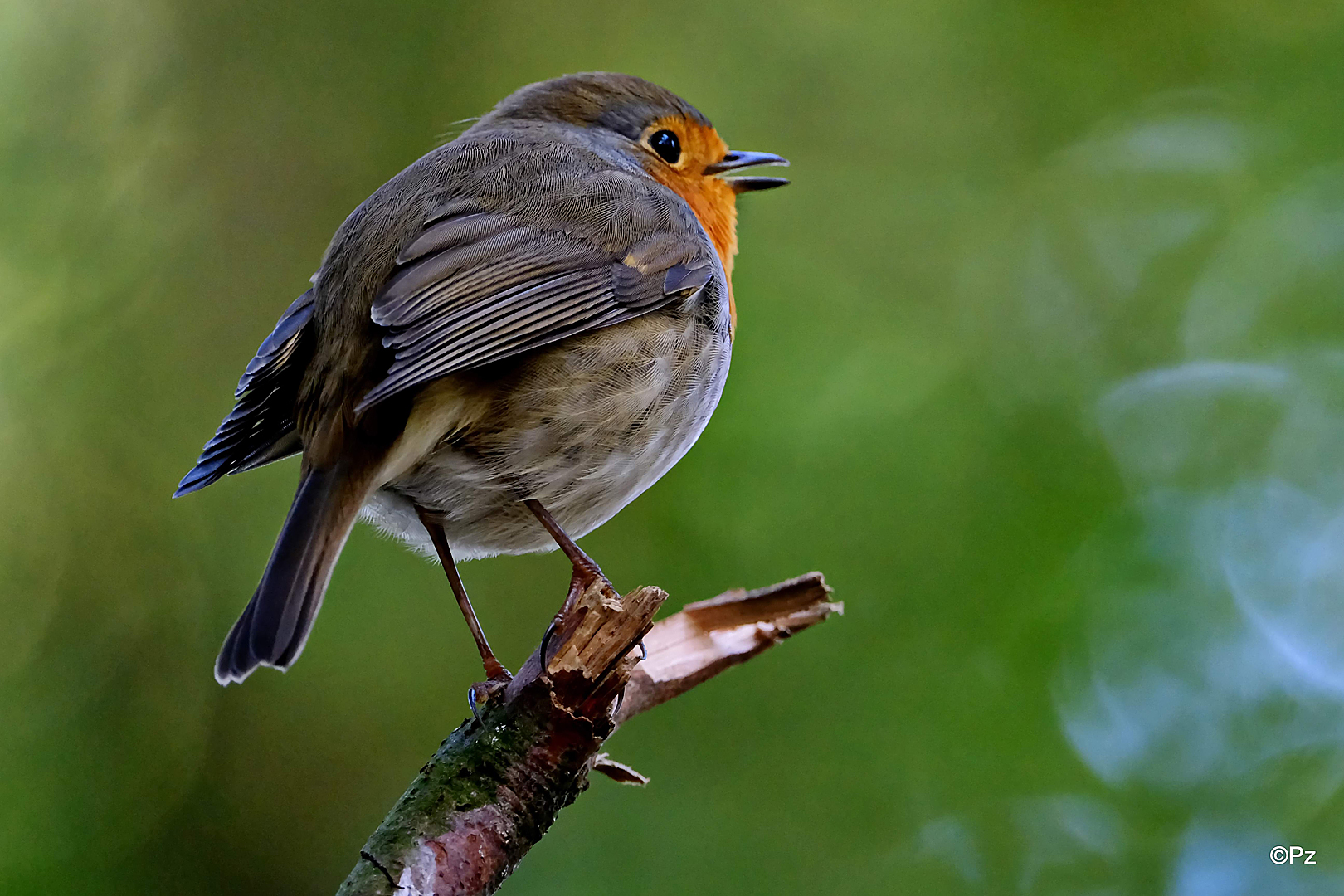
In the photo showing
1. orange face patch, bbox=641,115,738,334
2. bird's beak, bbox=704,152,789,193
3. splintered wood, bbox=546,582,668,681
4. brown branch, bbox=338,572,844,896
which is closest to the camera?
brown branch, bbox=338,572,844,896

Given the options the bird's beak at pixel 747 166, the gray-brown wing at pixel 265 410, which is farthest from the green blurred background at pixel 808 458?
the gray-brown wing at pixel 265 410

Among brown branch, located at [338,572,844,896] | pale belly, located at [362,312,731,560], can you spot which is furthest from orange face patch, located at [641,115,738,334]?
brown branch, located at [338,572,844,896]

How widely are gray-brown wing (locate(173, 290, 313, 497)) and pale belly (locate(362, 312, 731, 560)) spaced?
1.00 feet

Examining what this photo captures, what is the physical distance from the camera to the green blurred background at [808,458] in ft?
12.8

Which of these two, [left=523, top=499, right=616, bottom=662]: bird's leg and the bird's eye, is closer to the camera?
[left=523, top=499, right=616, bottom=662]: bird's leg

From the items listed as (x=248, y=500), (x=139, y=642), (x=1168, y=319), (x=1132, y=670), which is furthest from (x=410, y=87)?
(x=1132, y=670)

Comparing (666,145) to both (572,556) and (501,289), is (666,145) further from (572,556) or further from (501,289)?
(572,556)

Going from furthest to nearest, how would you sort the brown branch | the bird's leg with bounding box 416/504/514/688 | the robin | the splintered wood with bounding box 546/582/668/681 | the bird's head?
Answer: the bird's head < the bird's leg with bounding box 416/504/514/688 < the robin < the splintered wood with bounding box 546/582/668/681 < the brown branch

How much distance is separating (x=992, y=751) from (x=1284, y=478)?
1.87m

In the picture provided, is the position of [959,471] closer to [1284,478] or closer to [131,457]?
[1284,478]

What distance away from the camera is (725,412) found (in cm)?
435

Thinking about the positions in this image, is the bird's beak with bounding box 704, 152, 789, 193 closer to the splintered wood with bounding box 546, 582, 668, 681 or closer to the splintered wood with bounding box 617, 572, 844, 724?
the splintered wood with bounding box 617, 572, 844, 724

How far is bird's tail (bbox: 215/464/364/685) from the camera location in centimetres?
215

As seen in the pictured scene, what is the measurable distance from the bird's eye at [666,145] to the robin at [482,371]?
44 centimetres
